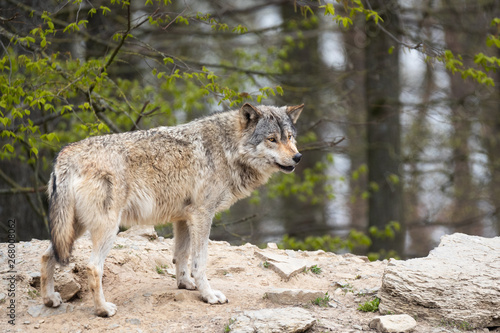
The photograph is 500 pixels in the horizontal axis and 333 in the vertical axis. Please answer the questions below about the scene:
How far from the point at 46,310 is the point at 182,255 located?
5.38ft

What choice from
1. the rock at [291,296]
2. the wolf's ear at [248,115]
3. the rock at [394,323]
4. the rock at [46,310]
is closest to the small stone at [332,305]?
the rock at [291,296]

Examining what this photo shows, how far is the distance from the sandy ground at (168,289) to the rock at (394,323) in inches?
4.4

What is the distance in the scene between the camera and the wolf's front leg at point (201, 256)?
5828 mm

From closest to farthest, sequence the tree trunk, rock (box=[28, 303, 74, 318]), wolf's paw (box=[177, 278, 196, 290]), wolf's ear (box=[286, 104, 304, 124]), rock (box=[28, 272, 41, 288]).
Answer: rock (box=[28, 303, 74, 318]) < rock (box=[28, 272, 41, 288]) < wolf's paw (box=[177, 278, 196, 290]) < wolf's ear (box=[286, 104, 304, 124]) < the tree trunk

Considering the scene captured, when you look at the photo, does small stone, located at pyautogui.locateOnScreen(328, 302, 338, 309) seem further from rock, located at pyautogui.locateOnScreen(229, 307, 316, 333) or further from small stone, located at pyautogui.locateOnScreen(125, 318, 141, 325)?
small stone, located at pyautogui.locateOnScreen(125, 318, 141, 325)

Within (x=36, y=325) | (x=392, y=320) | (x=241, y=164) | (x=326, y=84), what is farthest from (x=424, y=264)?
(x=326, y=84)

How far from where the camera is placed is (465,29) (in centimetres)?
1290

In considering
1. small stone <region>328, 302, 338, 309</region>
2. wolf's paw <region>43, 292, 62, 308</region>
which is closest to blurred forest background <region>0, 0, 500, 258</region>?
wolf's paw <region>43, 292, 62, 308</region>

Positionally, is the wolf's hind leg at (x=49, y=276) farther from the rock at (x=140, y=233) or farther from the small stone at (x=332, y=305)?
the small stone at (x=332, y=305)

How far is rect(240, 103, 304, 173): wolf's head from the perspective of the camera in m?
6.15

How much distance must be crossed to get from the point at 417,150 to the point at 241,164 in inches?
399

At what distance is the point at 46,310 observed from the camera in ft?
18.2

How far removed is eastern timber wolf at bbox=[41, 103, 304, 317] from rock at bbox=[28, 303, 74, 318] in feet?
0.18

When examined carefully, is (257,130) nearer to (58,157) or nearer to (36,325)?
(58,157)
